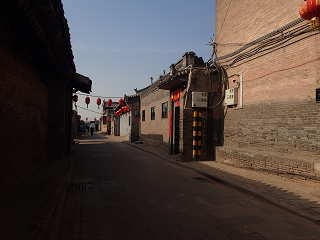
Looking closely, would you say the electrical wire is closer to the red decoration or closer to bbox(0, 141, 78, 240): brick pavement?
the red decoration

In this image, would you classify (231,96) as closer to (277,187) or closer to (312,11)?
(312,11)

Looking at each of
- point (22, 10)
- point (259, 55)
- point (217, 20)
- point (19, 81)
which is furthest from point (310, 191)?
point (217, 20)

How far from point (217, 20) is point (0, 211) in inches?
428

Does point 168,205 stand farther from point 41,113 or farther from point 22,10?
point 41,113

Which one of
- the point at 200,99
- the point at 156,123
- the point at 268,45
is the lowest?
the point at 156,123

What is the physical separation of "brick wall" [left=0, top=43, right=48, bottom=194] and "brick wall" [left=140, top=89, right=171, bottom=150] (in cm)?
738

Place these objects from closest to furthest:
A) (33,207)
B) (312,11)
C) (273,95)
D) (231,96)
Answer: (33,207)
(312,11)
(273,95)
(231,96)

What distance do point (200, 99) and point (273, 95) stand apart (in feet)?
10.4

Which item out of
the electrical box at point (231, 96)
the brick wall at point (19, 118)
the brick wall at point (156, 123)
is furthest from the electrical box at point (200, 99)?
the brick wall at point (19, 118)

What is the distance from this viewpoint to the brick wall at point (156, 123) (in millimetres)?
14430

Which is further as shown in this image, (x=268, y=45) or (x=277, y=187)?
(x=268, y=45)

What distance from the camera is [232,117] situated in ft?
31.6

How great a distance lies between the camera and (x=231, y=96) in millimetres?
9500

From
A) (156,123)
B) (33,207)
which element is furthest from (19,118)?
(156,123)
